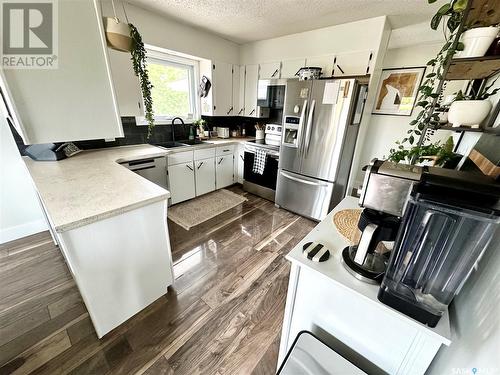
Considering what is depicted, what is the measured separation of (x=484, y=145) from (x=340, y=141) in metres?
1.49

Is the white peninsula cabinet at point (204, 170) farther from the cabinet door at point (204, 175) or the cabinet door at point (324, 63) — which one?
the cabinet door at point (324, 63)

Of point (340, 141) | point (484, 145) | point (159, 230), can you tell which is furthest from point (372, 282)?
point (340, 141)

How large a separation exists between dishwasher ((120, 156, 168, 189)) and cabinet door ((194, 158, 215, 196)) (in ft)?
1.73

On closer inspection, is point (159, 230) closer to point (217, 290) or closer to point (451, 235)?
point (217, 290)

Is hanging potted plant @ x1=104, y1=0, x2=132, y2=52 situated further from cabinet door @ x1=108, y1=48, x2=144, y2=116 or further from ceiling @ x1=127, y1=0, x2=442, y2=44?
ceiling @ x1=127, y1=0, x2=442, y2=44

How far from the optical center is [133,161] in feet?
7.50

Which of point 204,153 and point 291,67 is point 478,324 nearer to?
point 204,153

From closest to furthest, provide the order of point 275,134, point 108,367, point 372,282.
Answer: point 372,282 < point 108,367 < point 275,134

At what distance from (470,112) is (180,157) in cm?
273

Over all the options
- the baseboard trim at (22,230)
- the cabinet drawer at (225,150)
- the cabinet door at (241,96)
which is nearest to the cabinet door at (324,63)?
the cabinet door at (241,96)

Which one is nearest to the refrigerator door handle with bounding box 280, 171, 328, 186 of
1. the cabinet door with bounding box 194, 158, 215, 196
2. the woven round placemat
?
the cabinet door with bounding box 194, 158, 215, 196

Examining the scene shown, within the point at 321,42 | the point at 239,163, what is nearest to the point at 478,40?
the point at 321,42

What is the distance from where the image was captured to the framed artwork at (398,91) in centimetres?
301

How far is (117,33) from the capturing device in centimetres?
133
